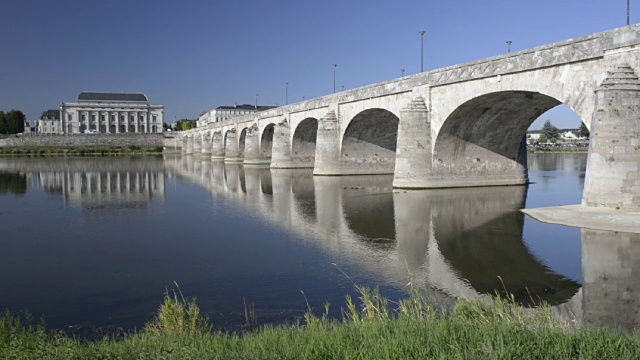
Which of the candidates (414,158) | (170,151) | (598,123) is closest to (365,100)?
(414,158)

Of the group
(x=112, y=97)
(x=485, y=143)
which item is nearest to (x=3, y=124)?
(x=112, y=97)

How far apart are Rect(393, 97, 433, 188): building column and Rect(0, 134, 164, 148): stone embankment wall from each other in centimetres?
11246

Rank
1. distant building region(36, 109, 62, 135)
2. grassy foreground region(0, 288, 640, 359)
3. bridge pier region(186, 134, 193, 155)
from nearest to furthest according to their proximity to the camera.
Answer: grassy foreground region(0, 288, 640, 359) → bridge pier region(186, 134, 193, 155) → distant building region(36, 109, 62, 135)

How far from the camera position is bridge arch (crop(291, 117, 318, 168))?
183ft

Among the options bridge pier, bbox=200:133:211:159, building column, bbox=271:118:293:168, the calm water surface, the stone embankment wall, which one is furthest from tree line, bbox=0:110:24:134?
the calm water surface

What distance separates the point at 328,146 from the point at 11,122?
5628 inches

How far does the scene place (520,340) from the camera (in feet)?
20.4

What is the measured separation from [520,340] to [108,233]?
16.8 m

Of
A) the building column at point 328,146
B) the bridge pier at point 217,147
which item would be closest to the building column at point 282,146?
the building column at point 328,146

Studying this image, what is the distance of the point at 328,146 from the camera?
44.6 metres

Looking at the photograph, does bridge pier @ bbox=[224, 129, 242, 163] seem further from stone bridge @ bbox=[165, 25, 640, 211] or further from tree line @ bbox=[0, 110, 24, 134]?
tree line @ bbox=[0, 110, 24, 134]

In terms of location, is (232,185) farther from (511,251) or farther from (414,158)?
(511,251)

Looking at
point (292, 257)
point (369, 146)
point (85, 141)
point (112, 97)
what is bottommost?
point (292, 257)

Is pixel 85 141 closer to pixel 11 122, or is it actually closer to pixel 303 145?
pixel 11 122
